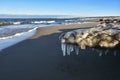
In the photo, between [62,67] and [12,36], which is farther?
[12,36]

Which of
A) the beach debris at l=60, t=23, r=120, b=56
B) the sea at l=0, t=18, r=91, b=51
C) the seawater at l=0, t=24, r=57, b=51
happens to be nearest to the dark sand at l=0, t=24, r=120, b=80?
the beach debris at l=60, t=23, r=120, b=56

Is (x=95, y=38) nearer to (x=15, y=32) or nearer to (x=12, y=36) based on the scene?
(x=12, y=36)

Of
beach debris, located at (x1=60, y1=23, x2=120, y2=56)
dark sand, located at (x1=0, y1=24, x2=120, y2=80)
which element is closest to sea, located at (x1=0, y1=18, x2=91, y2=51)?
dark sand, located at (x1=0, y1=24, x2=120, y2=80)

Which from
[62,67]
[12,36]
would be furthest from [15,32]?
[62,67]

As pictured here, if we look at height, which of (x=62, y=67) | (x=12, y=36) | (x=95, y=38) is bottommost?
(x=12, y=36)

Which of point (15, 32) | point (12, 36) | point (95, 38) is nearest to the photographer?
point (95, 38)

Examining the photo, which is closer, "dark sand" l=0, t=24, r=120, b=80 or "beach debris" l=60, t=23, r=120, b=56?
"beach debris" l=60, t=23, r=120, b=56

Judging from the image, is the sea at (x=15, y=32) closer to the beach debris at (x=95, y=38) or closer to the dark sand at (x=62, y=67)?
the dark sand at (x=62, y=67)

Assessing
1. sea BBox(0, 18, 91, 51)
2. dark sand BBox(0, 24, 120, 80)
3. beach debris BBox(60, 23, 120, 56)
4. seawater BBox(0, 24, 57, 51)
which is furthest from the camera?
sea BBox(0, 18, 91, 51)

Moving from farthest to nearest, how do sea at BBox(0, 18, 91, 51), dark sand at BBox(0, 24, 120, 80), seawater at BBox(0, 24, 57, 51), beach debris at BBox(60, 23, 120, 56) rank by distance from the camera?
sea at BBox(0, 18, 91, 51) → seawater at BBox(0, 24, 57, 51) → dark sand at BBox(0, 24, 120, 80) → beach debris at BBox(60, 23, 120, 56)

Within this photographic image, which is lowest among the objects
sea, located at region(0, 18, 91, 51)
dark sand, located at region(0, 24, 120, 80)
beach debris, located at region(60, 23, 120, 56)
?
sea, located at region(0, 18, 91, 51)

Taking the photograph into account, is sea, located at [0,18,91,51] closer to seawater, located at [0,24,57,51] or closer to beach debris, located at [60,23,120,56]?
seawater, located at [0,24,57,51]

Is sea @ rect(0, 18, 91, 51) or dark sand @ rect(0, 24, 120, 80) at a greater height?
dark sand @ rect(0, 24, 120, 80)

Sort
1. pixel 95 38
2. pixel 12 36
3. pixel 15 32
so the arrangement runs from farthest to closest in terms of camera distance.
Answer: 1. pixel 15 32
2. pixel 12 36
3. pixel 95 38
